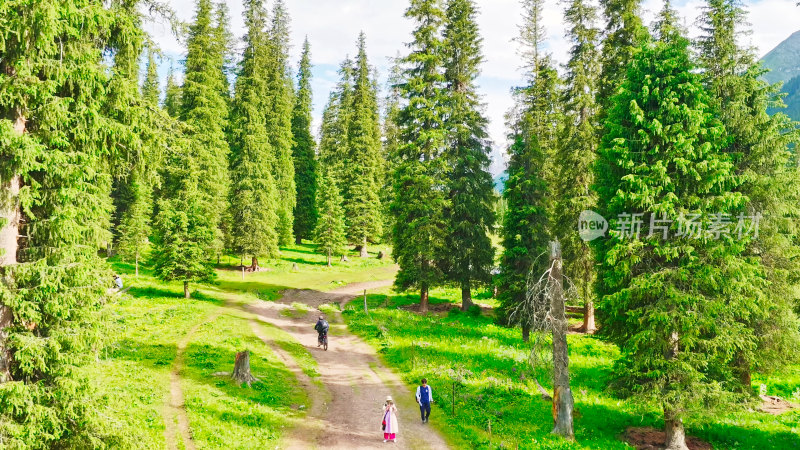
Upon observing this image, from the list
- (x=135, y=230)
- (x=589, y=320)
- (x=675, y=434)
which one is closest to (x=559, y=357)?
(x=675, y=434)

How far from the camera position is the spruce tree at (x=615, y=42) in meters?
24.2

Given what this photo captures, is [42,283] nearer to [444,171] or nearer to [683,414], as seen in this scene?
[683,414]

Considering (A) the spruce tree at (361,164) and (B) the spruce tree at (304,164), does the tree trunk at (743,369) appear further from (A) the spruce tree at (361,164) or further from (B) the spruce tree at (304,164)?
(B) the spruce tree at (304,164)

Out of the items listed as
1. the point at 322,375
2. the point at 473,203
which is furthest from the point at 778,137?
the point at 322,375

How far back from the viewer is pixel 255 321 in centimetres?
2878

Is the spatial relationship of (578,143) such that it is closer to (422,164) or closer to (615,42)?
(615,42)

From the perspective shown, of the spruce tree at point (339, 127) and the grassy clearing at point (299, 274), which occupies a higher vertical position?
the spruce tree at point (339, 127)

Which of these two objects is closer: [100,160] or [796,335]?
[100,160]

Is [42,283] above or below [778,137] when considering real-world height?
below

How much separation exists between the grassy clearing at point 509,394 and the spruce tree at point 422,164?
4.10 metres

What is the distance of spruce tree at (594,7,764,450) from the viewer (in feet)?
50.0

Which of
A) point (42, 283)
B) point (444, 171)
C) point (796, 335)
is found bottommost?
point (796, 335)

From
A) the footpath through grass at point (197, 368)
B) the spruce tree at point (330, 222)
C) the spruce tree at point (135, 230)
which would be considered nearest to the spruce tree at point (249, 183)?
the footpath through grass at point (197, 368)

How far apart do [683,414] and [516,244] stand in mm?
14400
